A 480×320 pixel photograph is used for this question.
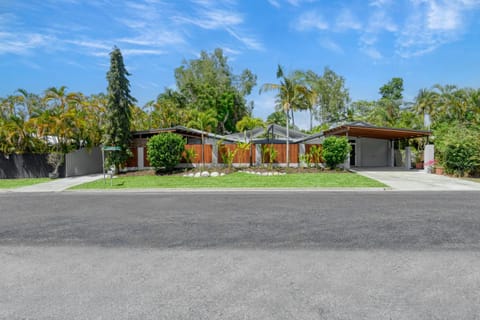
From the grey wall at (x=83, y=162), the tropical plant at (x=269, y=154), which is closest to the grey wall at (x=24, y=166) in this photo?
the grey wall at (x=83, y=162)

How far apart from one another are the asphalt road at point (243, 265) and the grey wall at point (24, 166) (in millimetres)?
15379

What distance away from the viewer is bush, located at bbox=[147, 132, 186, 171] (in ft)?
65.2

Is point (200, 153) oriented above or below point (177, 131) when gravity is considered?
below

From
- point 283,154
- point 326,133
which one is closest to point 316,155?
point 283,154

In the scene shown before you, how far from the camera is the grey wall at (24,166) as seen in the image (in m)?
21.0

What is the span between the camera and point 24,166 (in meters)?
21.0

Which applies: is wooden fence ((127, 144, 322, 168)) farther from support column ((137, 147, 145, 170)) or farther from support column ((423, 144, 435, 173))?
support column ((423, 144, 435, 173))

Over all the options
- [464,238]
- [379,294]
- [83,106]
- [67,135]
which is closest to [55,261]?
[379,294]

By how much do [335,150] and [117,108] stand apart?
51.0 ft

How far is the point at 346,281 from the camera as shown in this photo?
12.1 ft

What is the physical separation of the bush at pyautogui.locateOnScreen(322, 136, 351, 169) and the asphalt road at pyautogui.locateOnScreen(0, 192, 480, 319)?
12.5 metres

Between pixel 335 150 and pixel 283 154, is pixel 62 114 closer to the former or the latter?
pixel 283 154

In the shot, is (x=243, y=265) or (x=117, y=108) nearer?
(x=243, y=265)

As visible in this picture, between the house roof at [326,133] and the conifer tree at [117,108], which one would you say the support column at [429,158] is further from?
the conifer tree at [117,108]
